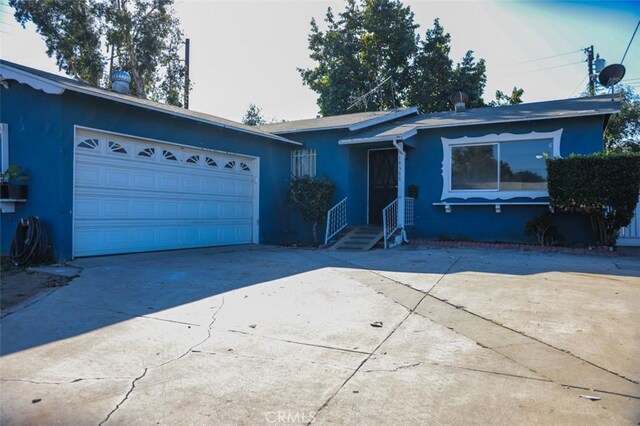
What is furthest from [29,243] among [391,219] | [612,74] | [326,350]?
[612,74]

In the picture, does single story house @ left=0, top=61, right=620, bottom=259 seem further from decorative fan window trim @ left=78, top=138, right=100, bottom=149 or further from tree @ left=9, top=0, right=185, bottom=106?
tree @ left=9, top=0, right=185, bottom=106

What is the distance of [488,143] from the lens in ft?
35.5

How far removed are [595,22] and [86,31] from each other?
2186 cm

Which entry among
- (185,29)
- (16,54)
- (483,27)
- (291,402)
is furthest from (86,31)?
(291,402)

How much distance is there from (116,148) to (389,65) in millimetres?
19131

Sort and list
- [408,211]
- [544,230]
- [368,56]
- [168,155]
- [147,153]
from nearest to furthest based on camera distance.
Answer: [147,153] → [168,155] → [544,230] → [408,211] → [368,56]

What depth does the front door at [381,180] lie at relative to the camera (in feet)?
41.0

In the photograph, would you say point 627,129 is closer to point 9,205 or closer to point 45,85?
point 45,85

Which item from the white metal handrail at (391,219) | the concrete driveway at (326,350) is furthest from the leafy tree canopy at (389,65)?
the concrete driveway at (326,350)

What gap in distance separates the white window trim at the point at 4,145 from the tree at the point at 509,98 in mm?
23813

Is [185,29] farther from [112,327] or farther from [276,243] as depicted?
[112,327]

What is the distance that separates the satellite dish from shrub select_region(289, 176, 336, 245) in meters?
8.01

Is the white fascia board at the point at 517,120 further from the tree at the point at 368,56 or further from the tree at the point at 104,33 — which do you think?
the tree at the point at 104,33

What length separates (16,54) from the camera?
1130cm
